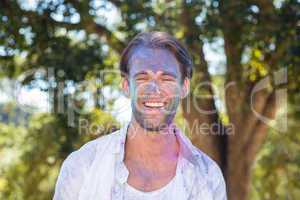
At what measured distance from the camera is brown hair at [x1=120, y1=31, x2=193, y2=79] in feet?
8.54

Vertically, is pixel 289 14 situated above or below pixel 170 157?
above

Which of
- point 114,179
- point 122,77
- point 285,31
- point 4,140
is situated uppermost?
point 285,31

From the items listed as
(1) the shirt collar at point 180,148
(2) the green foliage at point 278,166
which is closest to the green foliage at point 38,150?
(2) the green foliage at point 278,166

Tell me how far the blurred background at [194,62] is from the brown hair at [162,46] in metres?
5.85

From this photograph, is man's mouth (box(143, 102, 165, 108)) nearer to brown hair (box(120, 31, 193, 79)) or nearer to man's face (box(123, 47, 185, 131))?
man's face (box(123, 47, 185, 131))

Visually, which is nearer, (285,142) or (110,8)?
(110,8)

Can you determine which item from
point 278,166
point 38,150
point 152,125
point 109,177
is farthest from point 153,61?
point 278,166

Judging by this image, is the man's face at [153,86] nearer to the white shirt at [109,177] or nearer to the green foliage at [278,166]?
the white shirt at [109,177]

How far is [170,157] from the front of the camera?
266cm

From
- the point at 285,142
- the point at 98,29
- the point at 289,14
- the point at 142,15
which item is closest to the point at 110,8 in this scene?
the point at 98,29

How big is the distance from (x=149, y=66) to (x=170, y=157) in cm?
39

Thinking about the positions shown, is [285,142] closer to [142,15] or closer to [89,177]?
[142,15]

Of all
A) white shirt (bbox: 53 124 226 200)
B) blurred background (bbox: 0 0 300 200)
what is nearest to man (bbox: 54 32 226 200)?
white shirt (bbox: 53 124 226 200)

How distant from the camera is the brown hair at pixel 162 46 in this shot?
8.54 feet
